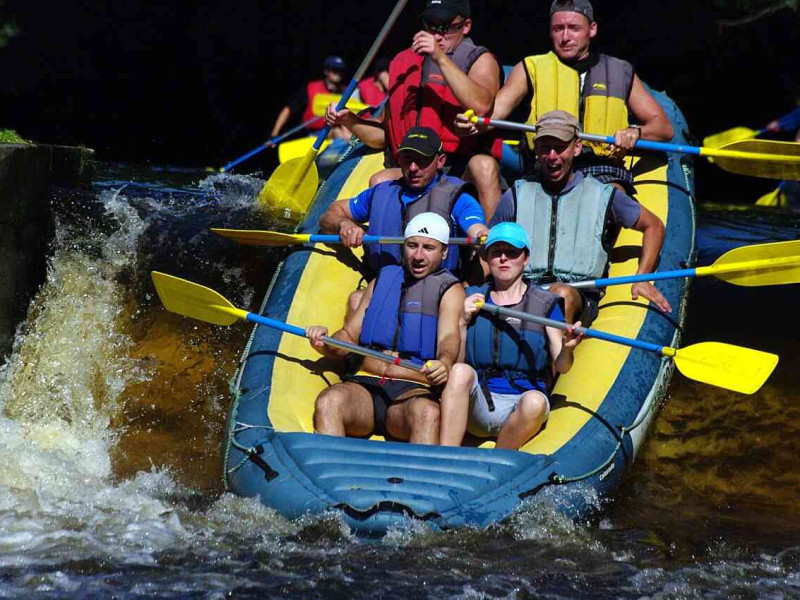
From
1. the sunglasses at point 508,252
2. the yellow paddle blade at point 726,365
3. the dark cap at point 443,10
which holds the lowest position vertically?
the yellow paddle blade at point 726,365

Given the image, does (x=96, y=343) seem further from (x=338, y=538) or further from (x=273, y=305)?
(x=338, y=538)

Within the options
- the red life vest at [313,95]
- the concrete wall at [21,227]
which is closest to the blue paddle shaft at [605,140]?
the concrete wall at [21,227]

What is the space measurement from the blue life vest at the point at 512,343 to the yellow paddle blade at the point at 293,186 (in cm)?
230

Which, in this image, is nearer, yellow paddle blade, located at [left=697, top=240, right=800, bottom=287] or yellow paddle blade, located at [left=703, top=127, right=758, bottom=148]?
yellow paddle blade, located at [left=697, top=240, right=800, bottom=287]

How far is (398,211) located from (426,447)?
48.1 inches

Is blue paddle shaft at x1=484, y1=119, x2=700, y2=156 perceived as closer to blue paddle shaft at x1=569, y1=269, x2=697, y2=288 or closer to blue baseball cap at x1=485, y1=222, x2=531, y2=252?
blue paddle shaft at x1=569, y1=269, x2=697, y2=288

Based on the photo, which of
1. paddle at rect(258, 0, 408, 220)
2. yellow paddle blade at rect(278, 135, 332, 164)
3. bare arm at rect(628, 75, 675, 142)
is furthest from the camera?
yellow paddle blade at rect(278, 135, 332, 164)

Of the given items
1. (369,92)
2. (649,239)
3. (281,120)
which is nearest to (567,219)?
(649,239)

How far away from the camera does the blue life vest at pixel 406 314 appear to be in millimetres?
4680

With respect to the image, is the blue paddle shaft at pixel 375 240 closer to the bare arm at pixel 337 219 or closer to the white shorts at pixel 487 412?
the bare arm at pixel 337 219

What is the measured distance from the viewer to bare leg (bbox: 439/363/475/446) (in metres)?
4.41

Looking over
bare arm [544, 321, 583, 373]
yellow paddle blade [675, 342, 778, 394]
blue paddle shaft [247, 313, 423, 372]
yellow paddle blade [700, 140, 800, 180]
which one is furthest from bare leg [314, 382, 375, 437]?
yellow paddle blade [700, 140, 800, 180]

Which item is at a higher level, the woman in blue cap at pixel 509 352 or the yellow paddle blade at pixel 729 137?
the yellow paddle blade at pixel 729 137

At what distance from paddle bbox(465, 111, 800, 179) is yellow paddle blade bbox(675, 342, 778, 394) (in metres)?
1.22
